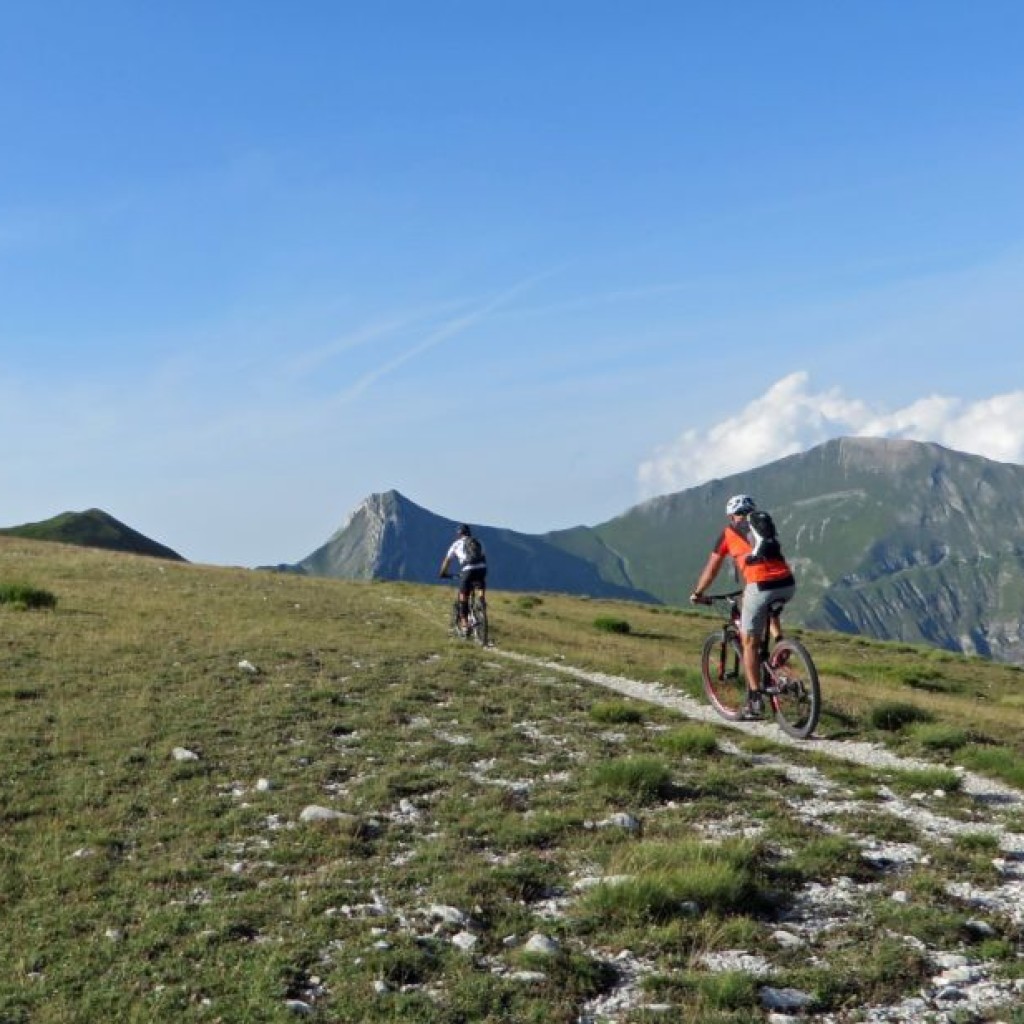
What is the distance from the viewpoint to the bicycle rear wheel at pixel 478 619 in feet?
97.3

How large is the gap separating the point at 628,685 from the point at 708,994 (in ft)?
51.4

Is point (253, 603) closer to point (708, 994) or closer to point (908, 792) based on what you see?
point (908, 792)

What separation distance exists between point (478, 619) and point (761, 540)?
15.9 meters

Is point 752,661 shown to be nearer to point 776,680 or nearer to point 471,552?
point 776,680

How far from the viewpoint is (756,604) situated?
15.4 m

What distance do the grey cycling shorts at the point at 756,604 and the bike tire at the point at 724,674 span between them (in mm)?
1728

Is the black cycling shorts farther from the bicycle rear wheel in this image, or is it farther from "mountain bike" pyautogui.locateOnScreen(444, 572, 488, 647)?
the bicycle rear wheel

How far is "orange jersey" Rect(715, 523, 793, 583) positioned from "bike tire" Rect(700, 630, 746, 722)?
2.36 m

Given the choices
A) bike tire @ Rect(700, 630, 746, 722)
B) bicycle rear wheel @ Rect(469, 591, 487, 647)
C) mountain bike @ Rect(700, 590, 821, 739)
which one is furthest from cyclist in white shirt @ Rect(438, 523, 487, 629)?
mountain bike @ Rect(700, 590, 821, 739)

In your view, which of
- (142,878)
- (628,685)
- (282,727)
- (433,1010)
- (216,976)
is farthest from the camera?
(628,685)

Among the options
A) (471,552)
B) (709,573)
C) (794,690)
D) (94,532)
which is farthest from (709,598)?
(94,532)

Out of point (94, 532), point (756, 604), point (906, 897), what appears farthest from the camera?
point (94, 532)

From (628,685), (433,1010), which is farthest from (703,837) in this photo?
(628,685)

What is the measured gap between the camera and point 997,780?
42.1ft
